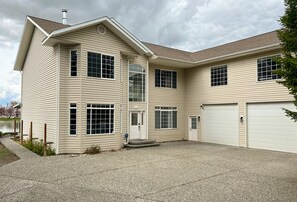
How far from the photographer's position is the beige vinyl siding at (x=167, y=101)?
16.2m

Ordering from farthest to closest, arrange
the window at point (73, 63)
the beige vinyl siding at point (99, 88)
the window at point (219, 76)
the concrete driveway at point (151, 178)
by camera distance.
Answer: the window at point (219, 76) → the window at point (73, 63) → the beige vinyl siding at point (99, 88) → the concrete driveway at point (151, 178)

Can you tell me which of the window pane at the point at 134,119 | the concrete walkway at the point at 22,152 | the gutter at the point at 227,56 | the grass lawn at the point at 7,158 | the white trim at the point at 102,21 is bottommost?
the grass lawn at the point at 7,158

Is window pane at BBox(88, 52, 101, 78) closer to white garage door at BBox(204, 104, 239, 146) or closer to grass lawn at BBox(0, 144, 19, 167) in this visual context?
grass lawn at BBox(0, 144, 19, 167)

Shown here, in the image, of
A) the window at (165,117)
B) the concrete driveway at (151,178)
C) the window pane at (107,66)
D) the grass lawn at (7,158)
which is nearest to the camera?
the concrete driveway at (151,178)

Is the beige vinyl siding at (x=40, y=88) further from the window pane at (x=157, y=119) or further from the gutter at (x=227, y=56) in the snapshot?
the window pane at (x=157, y=119)

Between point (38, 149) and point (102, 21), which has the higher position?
point (102, 21)

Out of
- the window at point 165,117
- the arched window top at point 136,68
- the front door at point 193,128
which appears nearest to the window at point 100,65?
the arched window top at point 136,68

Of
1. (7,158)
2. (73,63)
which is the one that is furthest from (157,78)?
(7,158)

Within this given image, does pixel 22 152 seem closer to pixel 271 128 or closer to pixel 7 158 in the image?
pixel 7 158

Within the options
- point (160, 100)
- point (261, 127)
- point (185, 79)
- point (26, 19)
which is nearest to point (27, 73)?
point (26, 19)

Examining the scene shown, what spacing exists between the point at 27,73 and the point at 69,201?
600 inches

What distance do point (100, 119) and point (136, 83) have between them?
3557 mm

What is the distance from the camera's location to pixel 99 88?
1276 centimetres

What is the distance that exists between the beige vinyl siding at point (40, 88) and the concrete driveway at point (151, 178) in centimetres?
295
